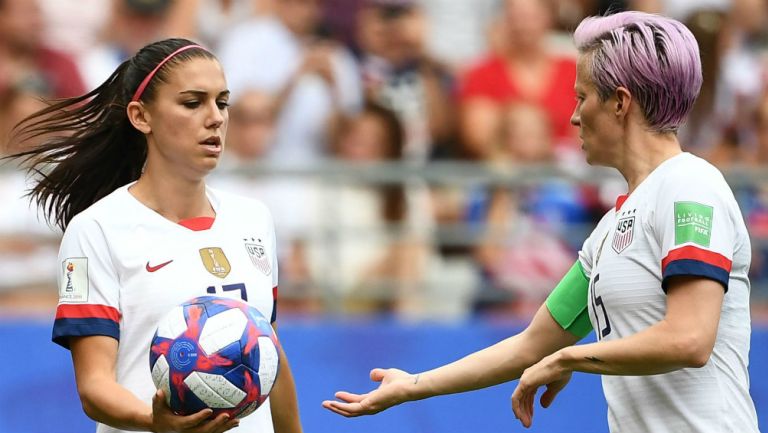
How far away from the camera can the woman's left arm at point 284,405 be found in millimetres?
4520

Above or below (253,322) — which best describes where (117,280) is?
above

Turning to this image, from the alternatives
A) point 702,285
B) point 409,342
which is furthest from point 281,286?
point 702,285

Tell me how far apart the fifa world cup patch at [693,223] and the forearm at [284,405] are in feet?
5.13

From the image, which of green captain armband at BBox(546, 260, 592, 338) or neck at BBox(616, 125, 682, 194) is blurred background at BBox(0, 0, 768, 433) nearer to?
green captain armband at BBox(546, 260, 592, 338)

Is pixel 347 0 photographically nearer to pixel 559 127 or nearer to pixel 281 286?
pixel 559 127

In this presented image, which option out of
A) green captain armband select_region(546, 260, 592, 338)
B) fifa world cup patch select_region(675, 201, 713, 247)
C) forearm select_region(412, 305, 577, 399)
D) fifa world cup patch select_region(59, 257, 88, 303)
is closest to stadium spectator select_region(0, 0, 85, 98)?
fifa world cup patch select_region(59, 257, 88, 303)

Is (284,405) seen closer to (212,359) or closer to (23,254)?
(212,359)

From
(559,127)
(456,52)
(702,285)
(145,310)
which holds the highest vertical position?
(456,52)

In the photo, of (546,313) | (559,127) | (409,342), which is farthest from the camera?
(559,127)

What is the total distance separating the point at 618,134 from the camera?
3.86 meters

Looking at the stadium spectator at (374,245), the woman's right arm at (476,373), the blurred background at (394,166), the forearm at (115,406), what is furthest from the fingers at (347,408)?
the stadium spectator at (374,245)

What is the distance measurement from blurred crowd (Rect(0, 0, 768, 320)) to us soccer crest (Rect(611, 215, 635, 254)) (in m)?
4.33

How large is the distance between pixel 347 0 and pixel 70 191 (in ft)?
17.2

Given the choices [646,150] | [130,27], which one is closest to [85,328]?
[646,150]
